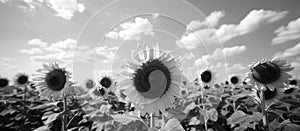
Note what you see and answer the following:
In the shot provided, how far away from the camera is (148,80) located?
101 inches

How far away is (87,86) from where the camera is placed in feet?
34.2

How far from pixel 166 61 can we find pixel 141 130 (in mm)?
906

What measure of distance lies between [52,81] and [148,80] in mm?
3376

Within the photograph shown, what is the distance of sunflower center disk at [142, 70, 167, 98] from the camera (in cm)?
254

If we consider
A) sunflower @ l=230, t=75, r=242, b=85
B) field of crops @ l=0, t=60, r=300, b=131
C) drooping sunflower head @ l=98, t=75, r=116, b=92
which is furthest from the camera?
sunflower @ l=230, t=75, r=242, b=85

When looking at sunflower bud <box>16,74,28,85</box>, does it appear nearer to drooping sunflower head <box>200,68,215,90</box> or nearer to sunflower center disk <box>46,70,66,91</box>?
sunflower center disk <box>46,70,66,91</box>

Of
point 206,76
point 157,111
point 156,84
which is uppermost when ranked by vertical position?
point 206,76

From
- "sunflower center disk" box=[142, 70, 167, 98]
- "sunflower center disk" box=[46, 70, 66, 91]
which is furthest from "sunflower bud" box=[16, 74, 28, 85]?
"sunflower center disk" box=[142, 70, 167, 98]

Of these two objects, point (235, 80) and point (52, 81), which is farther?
point (235, 80)

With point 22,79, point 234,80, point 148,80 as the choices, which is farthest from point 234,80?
point 22,79

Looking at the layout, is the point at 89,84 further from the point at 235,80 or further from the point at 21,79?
the point at 235,80

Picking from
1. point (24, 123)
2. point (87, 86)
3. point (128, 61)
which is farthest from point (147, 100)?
point (87, 86)

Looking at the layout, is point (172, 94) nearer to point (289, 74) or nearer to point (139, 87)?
point (139, 87)

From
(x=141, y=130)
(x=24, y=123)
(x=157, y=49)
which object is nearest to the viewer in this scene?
(x=141, y=130)
